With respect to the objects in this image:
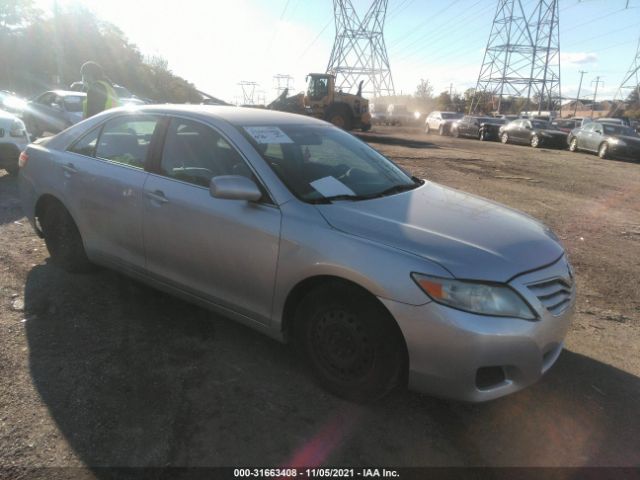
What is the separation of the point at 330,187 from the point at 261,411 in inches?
55.2

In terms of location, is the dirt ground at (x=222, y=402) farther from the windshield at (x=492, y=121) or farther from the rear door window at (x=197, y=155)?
the windshield at (x=492, y=121)

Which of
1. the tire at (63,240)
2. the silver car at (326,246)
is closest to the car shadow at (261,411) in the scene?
the silver car at (326,246)

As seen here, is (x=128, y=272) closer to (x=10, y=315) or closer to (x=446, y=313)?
(x=10, y=315)

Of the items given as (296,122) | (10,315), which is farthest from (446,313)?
(10,315)

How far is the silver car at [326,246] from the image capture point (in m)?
2.44

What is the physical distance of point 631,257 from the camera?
5.89m

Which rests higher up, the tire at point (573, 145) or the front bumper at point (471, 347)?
the tire at point (573, 145)

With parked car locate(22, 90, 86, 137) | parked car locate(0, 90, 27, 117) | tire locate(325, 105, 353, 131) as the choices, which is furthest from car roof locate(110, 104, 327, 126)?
tire locate(325, 105, 353, 131)

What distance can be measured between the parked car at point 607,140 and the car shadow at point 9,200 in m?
19.6

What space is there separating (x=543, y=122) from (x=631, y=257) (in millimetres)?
21945

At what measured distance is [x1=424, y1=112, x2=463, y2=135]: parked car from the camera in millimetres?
33062

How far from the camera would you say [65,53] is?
4769 cm

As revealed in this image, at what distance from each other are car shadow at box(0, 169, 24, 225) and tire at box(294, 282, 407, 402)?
5011 mm

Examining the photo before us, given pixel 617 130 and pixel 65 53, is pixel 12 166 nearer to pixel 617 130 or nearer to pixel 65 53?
pixel 617 130
